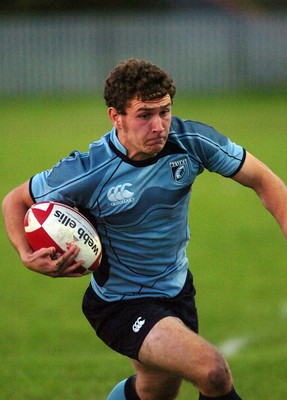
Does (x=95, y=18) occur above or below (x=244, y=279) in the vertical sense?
below

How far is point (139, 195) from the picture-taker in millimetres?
6500

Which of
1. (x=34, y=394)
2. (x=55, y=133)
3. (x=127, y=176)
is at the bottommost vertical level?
(x=55, y=133)

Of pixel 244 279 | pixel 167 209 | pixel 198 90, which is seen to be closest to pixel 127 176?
pixel 167 209

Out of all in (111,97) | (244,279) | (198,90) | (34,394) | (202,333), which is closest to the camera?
(111,97)

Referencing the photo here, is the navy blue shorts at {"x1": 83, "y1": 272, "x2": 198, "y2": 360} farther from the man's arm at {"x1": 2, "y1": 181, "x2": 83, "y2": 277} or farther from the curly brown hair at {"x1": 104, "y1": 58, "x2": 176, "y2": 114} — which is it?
the curly brown hair at {"x1": 104, "y1": 58, "x2": 176, "y2": 114}

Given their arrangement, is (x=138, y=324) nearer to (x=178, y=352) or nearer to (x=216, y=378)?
(x=178, y=352)

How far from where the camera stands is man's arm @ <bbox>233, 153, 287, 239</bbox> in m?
6.55

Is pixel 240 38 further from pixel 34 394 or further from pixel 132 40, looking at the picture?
pixel 34 394

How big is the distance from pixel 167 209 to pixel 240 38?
86.8 ft

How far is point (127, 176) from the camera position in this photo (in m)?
6.47

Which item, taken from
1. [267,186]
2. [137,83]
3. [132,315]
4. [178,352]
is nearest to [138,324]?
[132,315]

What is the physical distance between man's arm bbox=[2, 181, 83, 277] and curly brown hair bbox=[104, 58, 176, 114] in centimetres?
79

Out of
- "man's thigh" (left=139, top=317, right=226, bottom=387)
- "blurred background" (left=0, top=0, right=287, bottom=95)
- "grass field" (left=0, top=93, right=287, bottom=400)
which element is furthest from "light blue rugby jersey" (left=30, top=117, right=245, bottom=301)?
"blurred background" (left=0, top=0, right=287, bottom=95)

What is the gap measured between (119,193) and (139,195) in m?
0.13
